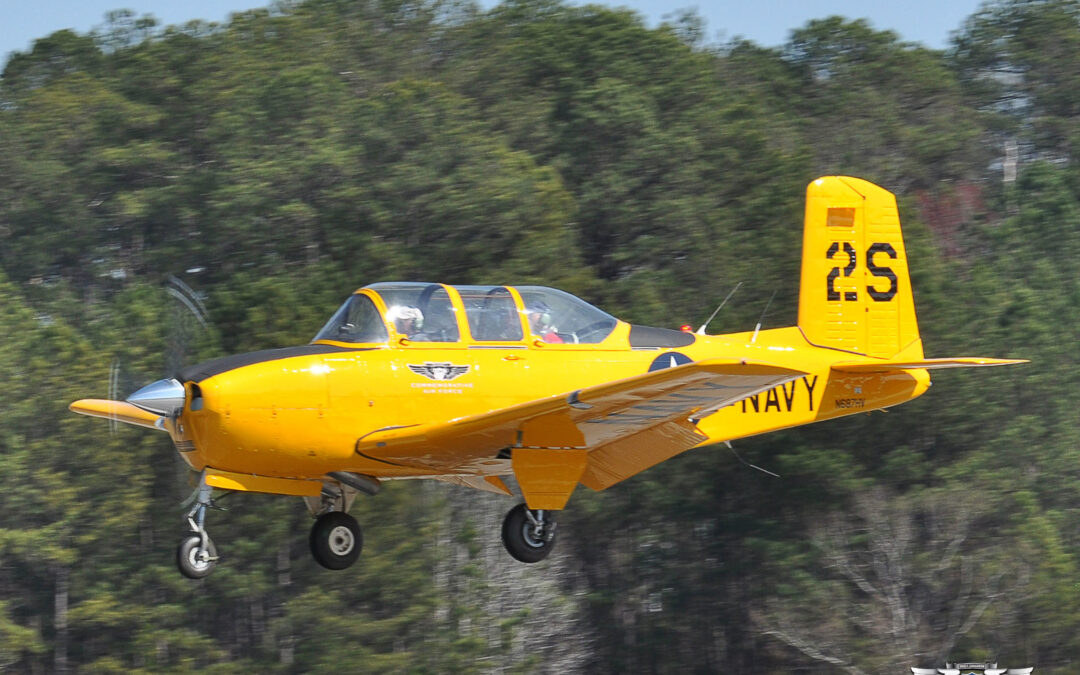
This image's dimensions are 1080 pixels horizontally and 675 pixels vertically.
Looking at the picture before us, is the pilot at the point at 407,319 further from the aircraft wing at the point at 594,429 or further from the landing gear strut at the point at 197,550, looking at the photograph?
the landing gear strut at the point at 197,550

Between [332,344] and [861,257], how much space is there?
5.59m

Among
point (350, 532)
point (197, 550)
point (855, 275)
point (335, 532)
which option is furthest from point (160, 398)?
point (855, 275)

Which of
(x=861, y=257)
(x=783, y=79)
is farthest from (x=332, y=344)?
(x=783, y=79)

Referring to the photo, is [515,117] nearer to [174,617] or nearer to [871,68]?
[871,68]

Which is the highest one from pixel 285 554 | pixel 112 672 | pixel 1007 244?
pixel 1007 244

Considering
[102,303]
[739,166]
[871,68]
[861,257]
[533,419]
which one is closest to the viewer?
[533,419]

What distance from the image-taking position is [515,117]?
2741 cm

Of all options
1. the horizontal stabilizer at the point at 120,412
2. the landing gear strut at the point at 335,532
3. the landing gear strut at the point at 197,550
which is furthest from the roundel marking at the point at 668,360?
the horizontal stabilizer at the point at 120,412

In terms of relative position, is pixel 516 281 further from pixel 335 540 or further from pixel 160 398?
pixel 160 398

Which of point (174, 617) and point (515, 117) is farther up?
point (515, 117)

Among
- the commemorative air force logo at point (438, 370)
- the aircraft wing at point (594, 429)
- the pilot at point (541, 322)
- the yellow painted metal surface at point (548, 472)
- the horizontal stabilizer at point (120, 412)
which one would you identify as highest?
the pilot at point (541, 322)

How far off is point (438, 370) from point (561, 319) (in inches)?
45.1

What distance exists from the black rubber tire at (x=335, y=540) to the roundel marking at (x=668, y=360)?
107 inches

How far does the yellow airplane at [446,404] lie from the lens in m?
9.40
